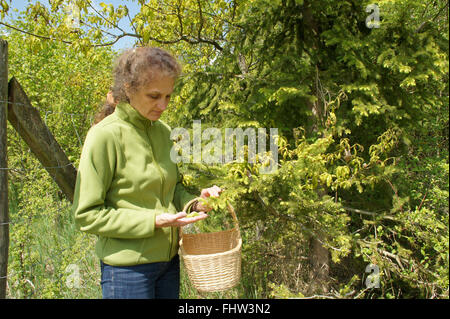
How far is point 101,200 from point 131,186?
159 mm

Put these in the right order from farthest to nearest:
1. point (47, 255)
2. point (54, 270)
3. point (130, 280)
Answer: point (47, 255), point (54, 270), point (130, 280)

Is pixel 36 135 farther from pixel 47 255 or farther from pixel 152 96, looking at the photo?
pixel 47 255

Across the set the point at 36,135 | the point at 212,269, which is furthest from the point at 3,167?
the point at 212,269

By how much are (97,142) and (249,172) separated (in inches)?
41.4

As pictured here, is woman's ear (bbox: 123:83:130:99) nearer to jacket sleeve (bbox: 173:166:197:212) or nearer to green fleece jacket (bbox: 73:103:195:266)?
green fleece jacket (bbox: 73:103:195:266)

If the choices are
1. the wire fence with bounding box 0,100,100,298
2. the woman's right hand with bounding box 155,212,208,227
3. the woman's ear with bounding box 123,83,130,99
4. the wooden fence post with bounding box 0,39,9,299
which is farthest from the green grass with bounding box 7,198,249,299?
the woman's ear with bounding box 123,83,130,99

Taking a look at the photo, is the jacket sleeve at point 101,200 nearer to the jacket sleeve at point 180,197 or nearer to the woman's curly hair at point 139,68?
the woman's curly hair at point 139,68

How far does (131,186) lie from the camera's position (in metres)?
1.80

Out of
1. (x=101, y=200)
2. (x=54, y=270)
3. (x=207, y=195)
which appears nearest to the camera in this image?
(x=101, y=200)

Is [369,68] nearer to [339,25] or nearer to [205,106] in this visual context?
[339,25]

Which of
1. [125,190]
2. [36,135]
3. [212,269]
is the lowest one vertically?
[212,269]

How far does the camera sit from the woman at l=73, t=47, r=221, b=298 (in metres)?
1.70

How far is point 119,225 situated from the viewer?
1715 millimetres

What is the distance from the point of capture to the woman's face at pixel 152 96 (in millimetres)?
1812
